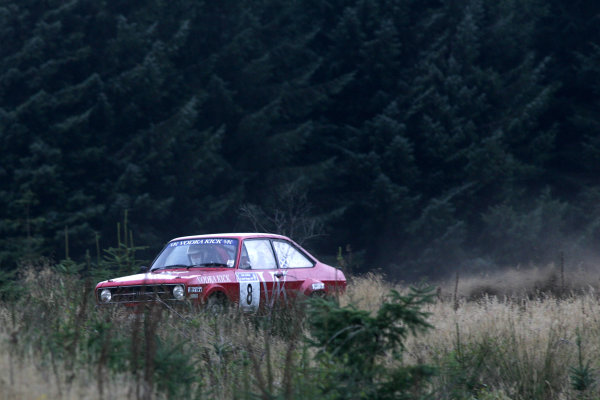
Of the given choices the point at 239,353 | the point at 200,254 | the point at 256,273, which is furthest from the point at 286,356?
the point at 200,254

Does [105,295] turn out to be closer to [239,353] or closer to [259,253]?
[259,253]

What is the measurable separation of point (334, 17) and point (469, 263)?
1278 cm

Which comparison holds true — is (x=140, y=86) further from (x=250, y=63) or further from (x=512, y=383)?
(x=512, y=383)

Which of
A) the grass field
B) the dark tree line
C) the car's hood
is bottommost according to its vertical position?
the grass field

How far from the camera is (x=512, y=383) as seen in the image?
29.4 ft

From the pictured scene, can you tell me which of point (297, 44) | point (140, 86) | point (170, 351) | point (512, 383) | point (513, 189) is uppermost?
point (297, 44)

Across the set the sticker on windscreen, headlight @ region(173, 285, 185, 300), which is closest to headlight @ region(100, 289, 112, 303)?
headlight @ region(173, 285, 185, 300)

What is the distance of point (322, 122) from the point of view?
39406mm

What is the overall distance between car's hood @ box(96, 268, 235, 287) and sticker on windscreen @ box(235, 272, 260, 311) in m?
0.16

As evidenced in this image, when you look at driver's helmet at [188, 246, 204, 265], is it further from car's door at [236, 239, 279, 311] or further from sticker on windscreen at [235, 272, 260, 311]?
sticker on windscreen at [235, 272, 260, 311]

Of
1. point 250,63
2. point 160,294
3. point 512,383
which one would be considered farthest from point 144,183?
point 512,383

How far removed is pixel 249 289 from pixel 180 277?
1.03m

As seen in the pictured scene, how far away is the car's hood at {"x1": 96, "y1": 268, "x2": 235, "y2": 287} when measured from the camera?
1124cm

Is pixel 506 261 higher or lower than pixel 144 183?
lower
